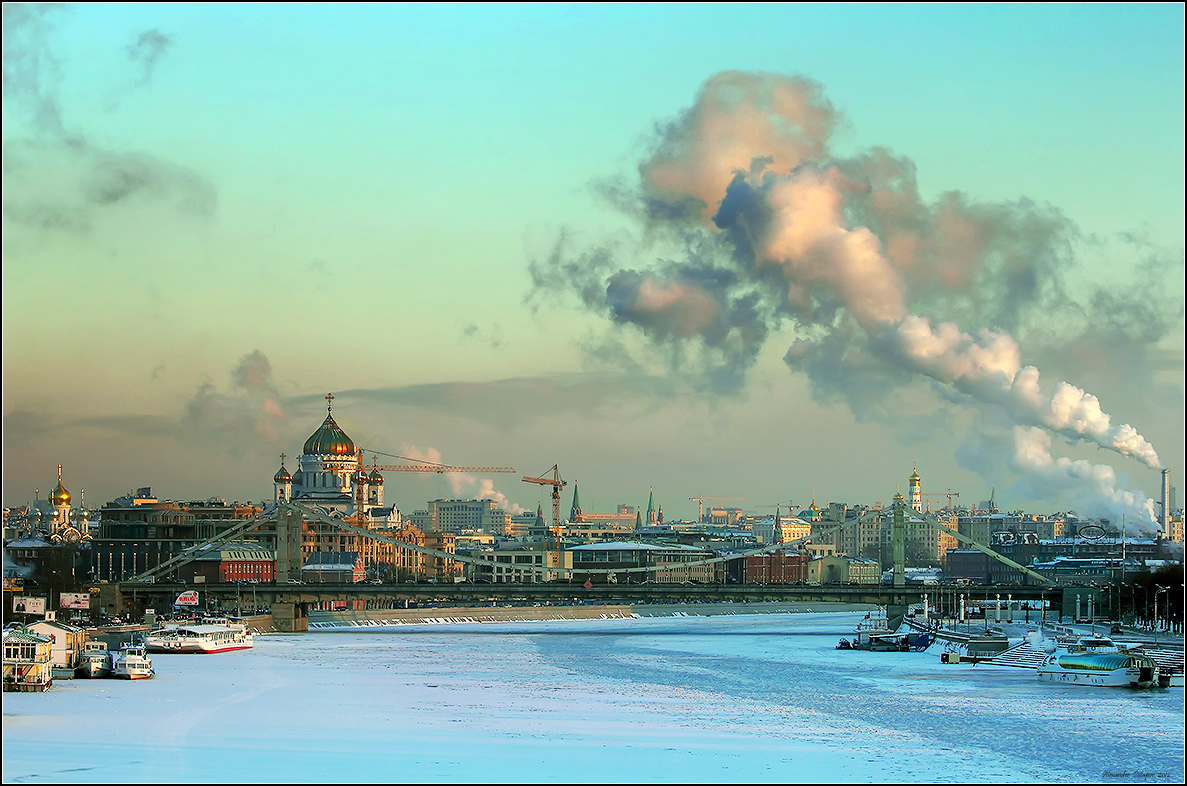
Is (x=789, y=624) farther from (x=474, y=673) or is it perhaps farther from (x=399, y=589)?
(x=474, y=673)

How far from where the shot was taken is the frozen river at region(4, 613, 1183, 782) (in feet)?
71.8

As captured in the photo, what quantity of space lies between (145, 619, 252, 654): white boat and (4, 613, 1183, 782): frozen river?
8.37ft

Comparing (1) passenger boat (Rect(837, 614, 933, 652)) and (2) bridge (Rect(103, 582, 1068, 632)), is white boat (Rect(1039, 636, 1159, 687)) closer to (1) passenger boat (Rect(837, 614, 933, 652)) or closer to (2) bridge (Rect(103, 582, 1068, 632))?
(1) passenger boat (Rect(837, 614, 933, 652))

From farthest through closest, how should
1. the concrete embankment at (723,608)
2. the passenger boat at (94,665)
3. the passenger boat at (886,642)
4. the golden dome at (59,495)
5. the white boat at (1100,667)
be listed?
the golden dome at (59,495)
the concrete embankment at (723,608)
the passenger boat at (886,642)
the white boat at (1100,667)
the passenger boat at (94,665)

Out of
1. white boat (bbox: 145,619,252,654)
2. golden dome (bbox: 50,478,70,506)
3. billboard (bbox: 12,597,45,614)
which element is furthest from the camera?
golden dome (bbox: 50,478,70,506)

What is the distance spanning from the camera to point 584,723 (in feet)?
88.9

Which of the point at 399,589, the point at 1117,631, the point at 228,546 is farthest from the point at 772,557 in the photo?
the point at 1117,631

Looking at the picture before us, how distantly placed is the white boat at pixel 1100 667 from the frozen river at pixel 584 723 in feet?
2.37

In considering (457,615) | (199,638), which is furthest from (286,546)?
(199,638)

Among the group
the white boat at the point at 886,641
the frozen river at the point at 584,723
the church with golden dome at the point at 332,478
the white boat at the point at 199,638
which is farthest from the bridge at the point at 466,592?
the church with golden dome at the point at 332,478

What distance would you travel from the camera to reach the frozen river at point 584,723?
21.9 metres

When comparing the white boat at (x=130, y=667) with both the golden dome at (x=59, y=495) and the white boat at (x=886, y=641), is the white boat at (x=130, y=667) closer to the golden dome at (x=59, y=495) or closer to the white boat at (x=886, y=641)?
the white boat at (x=886, y=641)

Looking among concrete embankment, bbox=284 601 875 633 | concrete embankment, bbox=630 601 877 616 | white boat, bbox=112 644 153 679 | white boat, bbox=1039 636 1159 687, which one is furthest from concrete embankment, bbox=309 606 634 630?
white boat, bbox=1039 636 1159 687

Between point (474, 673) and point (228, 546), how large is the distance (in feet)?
181
